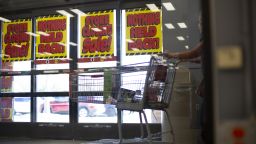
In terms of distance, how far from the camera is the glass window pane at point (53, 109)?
20.2 ft

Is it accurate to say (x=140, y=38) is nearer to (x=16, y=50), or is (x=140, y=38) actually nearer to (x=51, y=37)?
(x=51, y=37)

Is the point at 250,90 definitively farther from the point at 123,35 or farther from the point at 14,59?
the point at 14,59

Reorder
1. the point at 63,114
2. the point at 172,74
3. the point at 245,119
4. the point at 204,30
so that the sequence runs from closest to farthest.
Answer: the point at 245,119
the point at 204,30
the point at 172,74
the point at 63,114

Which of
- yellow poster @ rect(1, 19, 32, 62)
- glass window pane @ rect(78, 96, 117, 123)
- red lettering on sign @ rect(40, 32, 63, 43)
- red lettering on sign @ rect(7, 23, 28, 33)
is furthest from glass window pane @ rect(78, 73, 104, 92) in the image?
red lettering on sign @ rect(7, 23, 28, 33)

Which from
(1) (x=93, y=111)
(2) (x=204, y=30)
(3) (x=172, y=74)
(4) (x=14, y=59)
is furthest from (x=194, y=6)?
(2) (x=204, y=30)

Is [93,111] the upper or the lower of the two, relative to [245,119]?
lower

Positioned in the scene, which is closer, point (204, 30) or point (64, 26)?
point (204, 30)

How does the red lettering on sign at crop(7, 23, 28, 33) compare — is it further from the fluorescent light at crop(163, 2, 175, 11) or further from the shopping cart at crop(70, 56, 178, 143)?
the shopping cart at crop(70, 56, 178, 143)

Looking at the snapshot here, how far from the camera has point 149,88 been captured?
129 inches

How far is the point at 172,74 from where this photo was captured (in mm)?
3398

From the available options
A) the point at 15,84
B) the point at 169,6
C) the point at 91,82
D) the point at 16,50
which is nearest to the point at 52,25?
the point at 16,50

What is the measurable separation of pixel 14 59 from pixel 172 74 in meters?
4.13

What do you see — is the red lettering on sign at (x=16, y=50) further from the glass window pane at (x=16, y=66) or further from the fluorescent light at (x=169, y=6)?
the fluorescent light at (x=169, y=6)

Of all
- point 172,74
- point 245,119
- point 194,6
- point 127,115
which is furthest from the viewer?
point 127,115
